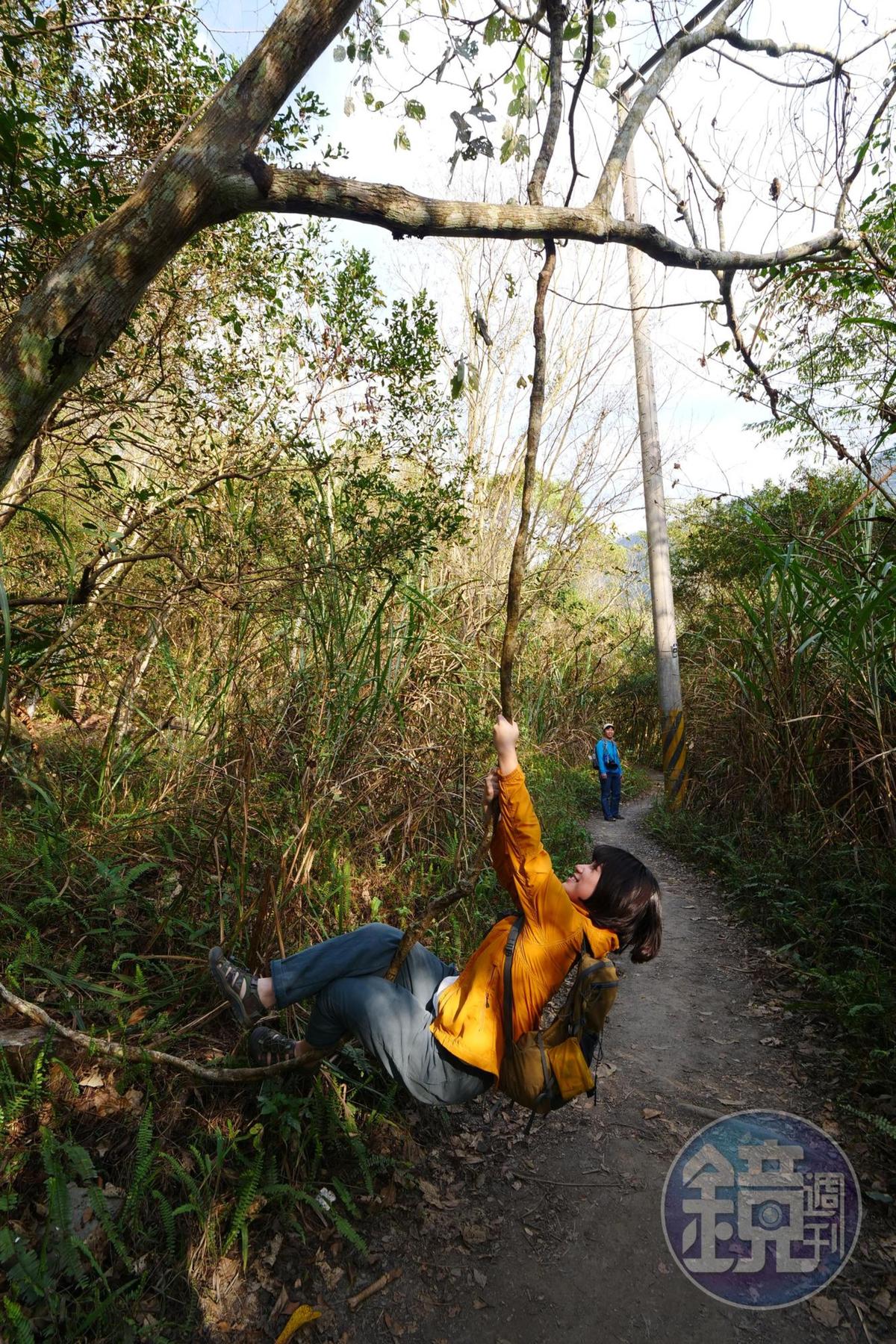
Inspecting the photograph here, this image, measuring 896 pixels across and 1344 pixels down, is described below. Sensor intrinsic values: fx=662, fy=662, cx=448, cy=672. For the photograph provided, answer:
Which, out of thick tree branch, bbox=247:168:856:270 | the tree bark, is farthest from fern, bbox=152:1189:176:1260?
thick tree branch, bbox=247:168:856:270

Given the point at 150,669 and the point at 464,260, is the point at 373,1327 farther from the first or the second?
A: the point at 464,260

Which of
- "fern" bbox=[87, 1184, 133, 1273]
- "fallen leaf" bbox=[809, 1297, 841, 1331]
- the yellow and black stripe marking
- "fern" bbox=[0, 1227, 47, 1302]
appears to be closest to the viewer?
"fern" bbox=[0, 1227, 47, 1302]

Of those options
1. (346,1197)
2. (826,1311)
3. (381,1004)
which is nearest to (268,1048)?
(346,1197)

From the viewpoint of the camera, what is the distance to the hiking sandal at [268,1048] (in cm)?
220

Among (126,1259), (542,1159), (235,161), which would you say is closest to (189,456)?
(235,161)

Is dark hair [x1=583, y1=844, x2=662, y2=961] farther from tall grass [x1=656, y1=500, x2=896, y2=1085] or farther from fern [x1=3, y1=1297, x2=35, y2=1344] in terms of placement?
fern [x1=3, y1=1297, x2=35, y2=1344]

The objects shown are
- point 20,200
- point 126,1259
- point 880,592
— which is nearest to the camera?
point 126,1259

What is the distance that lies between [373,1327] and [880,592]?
325 centimetres

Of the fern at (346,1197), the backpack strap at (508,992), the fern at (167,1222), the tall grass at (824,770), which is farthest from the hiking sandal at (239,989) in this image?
the tall grass at (824,770)

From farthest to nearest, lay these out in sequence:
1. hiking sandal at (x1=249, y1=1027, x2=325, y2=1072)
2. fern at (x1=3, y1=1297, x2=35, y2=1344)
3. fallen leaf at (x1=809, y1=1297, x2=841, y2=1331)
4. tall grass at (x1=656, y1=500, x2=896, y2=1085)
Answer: tall grass at (x1=656, y1=500, x2=896, y2=1085), hiking sandal at (x1=249, y1=1027, x2=325, y2=1072), fallen leaf at (x1=809, y1=1297, x2=841, y2=1331), fern at (x1=3, y1=1297, x2=35, y2=1344)

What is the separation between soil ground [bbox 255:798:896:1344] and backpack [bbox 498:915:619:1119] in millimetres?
571

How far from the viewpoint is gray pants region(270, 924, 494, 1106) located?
1866 mm

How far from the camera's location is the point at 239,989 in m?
2.15

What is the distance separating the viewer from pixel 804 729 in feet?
14.2
